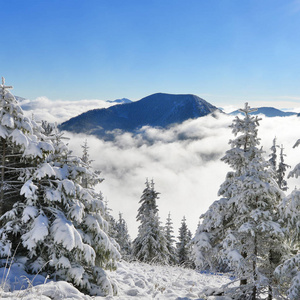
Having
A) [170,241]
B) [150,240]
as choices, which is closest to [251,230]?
→ [150,240]

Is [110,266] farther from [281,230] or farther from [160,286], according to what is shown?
[281,230]

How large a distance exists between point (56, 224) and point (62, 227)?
28 cm

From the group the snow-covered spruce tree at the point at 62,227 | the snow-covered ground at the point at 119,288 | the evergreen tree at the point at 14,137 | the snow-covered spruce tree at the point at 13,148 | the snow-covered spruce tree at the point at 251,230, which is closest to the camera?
the snow-covered ground at the point at 119,288

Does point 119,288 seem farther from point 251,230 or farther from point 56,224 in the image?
point 251,230

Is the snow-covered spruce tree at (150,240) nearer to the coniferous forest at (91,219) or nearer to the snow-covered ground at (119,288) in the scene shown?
the snow-covered ground at (119,288)

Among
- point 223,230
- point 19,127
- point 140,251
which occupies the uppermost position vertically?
point 19,127

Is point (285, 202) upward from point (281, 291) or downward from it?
upward

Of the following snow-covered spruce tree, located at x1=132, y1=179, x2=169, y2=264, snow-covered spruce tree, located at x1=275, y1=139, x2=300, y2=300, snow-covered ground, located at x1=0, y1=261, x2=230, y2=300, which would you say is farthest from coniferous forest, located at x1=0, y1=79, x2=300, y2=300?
snow-covered spruce tree, located at x1=132, y1=179, x2=169, y2=264

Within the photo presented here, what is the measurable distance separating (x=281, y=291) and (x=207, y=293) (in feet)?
9.52

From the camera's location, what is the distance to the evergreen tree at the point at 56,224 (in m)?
8.05

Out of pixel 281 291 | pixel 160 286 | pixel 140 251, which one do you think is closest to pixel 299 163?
pixel 281 291

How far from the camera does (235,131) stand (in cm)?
1277

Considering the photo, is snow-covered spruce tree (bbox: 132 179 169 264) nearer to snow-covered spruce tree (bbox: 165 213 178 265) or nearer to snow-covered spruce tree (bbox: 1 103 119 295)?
snow-covered spruce tree (bbox: 165 213 178 265)

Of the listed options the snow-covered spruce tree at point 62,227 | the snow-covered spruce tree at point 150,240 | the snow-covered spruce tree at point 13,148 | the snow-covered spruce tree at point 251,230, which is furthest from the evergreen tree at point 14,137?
the snow-covered spruce tree at point 150,240
